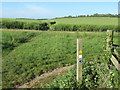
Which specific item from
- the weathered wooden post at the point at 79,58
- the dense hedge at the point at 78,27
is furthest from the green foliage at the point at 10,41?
the dense hedge at the point at 78,27

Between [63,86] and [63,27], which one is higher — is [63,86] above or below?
below

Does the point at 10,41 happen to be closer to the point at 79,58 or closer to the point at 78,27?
the point at 79,58

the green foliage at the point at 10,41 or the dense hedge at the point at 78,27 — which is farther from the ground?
the dense hedge at the point at 78,27

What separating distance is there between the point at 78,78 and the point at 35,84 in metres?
1.42

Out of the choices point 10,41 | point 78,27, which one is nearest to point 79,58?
point 10,41

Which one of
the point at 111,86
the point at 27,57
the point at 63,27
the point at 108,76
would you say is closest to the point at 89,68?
the point at 108,76

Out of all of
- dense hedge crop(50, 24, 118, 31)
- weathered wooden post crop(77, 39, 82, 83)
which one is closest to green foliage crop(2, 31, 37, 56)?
weathered wooden post crop(77, 39, 82, 83)

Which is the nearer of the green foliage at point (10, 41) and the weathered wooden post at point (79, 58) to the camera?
the weathered wooden post at point (79, 58)

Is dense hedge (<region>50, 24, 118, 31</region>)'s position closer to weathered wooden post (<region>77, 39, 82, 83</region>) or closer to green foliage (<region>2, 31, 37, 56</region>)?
green foliage (<region>2, 31, 37, 56</region>)

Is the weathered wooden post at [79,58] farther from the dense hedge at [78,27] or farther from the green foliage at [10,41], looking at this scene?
the dense hedge at [78,27]

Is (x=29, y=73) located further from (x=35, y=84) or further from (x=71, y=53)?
(x=71, y=53)

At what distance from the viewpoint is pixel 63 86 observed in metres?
3.94

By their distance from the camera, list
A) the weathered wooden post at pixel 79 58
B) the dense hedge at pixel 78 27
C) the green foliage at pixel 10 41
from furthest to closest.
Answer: the dense hedge at pixel 78 27
the green foliage at pixel 10 41
the weathered wooden post at pixel 79 58

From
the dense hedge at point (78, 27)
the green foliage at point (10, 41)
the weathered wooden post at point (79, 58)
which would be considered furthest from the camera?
the dense hedge at point (78, 27)
